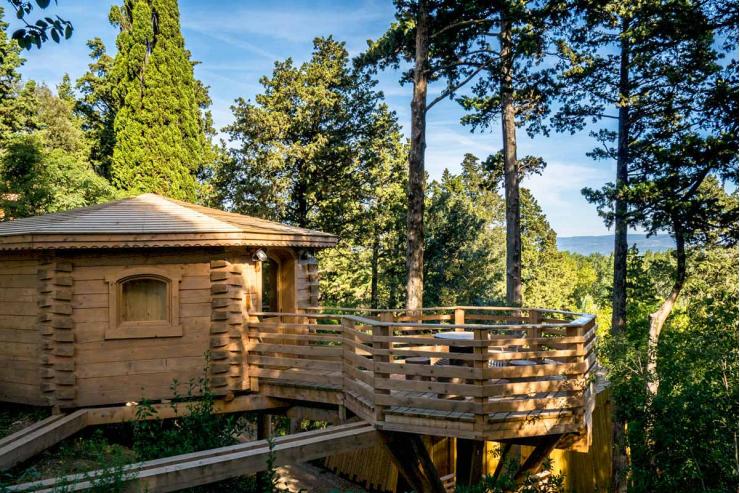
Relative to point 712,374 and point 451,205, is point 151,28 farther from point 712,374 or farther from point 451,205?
point 712,374

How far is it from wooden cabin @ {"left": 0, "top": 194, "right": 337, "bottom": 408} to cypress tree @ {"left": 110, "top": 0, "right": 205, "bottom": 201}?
1209 cm

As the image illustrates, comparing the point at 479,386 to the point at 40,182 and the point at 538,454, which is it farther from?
the point at 40,182

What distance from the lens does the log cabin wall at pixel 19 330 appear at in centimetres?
852

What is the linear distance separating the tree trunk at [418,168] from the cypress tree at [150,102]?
1182cm

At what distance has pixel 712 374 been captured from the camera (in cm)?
798

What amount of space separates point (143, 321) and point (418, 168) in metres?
7.29

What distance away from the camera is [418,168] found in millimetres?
13062

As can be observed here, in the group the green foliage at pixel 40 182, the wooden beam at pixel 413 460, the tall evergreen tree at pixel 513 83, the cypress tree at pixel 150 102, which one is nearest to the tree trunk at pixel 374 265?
the tall evergreen tree at pixel 513 83

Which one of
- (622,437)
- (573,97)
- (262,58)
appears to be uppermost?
(262,58)

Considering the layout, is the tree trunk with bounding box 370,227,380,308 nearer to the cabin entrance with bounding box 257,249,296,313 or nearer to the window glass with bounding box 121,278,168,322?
the cabin entrance with bounding box 257,249,296,313

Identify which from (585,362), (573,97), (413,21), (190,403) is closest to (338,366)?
(190,403)

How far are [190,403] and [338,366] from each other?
248 cm

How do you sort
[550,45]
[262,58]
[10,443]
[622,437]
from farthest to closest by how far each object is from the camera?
[262,58] → [550,45] → [622,437] → [10,443]

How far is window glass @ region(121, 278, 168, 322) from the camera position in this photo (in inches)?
337
